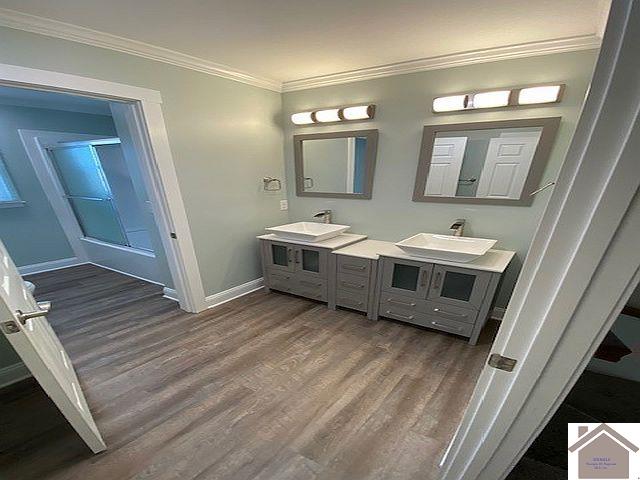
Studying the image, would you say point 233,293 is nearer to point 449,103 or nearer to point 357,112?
point 357,112

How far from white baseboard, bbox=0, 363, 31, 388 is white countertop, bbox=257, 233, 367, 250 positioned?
6.89 feet

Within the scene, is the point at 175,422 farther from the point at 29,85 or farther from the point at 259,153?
the point at 259,153

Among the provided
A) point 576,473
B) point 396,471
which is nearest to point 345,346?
point 396,471

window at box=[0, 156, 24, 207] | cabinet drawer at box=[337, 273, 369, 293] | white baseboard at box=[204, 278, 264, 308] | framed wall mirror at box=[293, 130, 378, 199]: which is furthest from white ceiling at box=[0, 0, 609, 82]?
window at box=[0, 156, 24, 207]

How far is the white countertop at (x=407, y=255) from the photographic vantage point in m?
1.95

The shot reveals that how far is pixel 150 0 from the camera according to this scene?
1356 millimetres

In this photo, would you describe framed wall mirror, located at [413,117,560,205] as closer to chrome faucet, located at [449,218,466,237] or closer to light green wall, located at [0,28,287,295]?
chrome faucet, located at [449,218,466,237]

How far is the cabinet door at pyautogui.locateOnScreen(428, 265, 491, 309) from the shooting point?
1939 mm

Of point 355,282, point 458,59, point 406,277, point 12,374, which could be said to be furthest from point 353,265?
point 12,374

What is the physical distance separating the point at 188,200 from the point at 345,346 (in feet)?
6.58

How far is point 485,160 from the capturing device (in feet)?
7.14

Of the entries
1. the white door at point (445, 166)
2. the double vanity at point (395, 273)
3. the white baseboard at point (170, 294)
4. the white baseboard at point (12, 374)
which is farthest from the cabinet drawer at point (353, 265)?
the white baseboard at point (12, 374)

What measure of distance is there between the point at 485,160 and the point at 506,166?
17 centimetres

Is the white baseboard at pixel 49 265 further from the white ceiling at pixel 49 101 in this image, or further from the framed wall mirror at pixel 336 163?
the framed wall mirror at pixel 336 163
